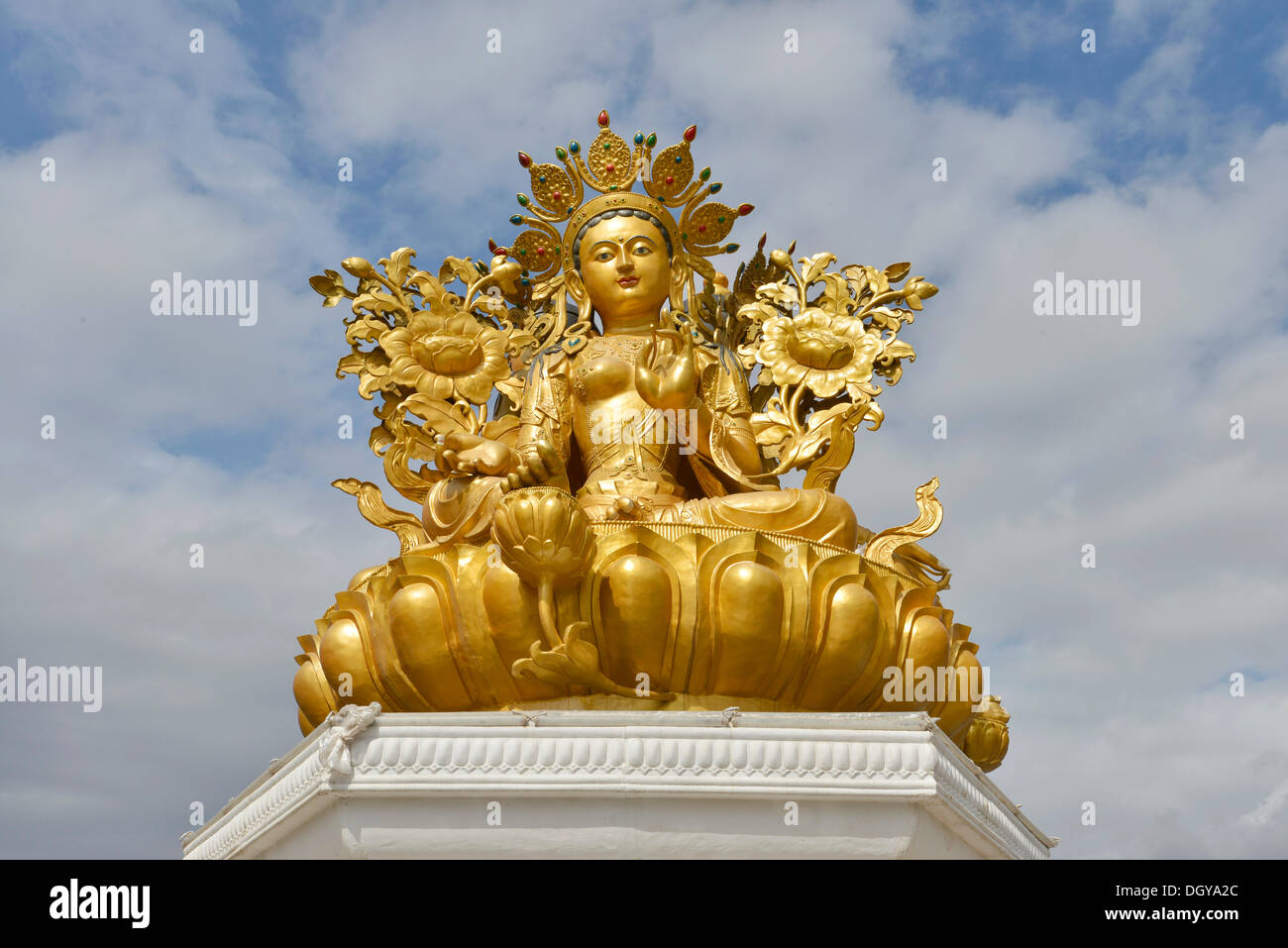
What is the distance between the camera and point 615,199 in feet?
31.7

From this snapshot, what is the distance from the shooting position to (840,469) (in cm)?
902

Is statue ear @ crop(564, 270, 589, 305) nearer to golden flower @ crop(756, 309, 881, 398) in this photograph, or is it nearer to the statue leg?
golden flower @ crop(756, 309, 881, 398)

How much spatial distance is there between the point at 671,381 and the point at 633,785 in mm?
3116

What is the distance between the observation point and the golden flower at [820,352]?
9312mm

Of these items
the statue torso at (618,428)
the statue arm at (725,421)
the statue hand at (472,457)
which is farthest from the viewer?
the statue arm at (725,421)

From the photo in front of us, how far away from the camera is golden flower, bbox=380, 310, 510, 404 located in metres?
9.27

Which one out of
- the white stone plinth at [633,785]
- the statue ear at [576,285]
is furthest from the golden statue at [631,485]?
the white stone plinth at [633,785]

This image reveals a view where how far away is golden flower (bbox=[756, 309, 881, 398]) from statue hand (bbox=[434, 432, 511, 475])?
6.77ft

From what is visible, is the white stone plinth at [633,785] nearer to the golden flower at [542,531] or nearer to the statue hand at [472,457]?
the golden flower at [542,531]
